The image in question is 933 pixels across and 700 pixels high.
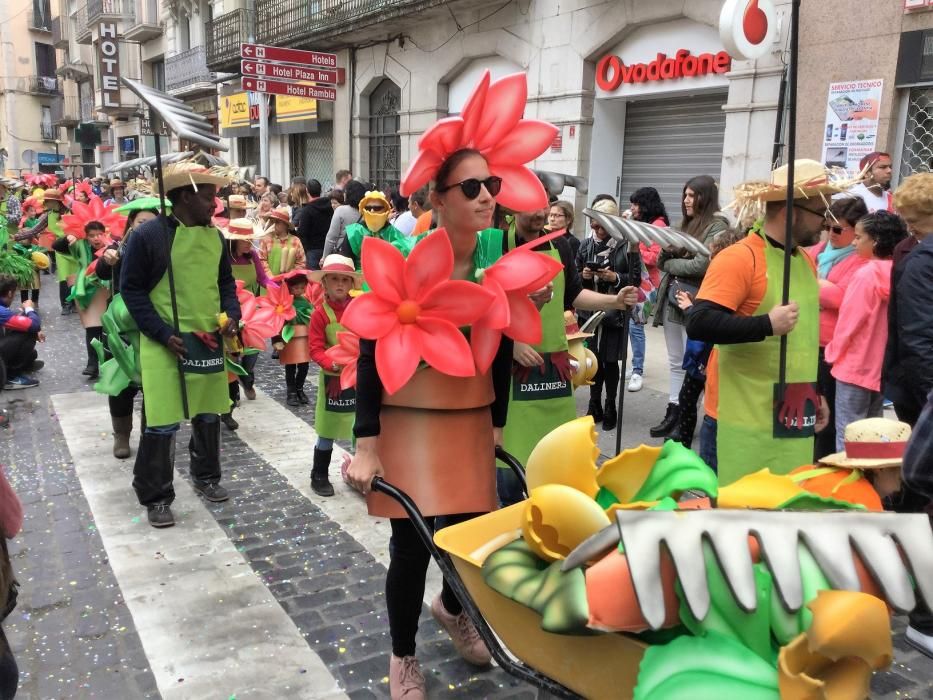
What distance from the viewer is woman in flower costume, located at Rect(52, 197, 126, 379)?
24.1 ft

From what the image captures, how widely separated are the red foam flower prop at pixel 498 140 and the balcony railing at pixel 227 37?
20.9 metres

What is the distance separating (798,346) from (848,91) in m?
6.48

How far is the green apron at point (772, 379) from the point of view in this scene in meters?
3.05

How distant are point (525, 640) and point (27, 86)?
5730cm

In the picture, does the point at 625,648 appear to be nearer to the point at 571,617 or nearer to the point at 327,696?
the point at 571,617

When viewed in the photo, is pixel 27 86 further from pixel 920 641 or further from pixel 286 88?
pixel 920 641

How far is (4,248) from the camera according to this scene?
929 cm

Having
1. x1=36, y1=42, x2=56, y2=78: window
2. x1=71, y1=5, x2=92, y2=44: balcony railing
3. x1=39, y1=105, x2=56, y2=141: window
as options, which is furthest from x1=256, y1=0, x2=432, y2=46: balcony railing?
x1=36, y1=42, x2=56, y2=78: window

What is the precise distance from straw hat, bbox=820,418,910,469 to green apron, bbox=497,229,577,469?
1.37 m

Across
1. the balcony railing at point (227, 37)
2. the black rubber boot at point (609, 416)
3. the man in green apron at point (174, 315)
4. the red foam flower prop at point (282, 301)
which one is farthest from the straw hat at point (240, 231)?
the balcony railing at point (227, 37)

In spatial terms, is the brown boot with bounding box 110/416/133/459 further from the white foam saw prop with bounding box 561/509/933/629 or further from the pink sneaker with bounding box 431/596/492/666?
the white foam saw prop with bounding box 561/509/933/629

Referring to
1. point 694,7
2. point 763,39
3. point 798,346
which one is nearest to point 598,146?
point 694,7

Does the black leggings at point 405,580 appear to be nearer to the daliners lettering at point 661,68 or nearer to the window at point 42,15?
the daliners lettering at point 661,68

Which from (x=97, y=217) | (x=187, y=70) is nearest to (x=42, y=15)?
(x=187, y=70)
